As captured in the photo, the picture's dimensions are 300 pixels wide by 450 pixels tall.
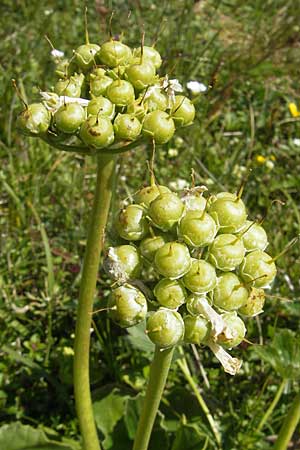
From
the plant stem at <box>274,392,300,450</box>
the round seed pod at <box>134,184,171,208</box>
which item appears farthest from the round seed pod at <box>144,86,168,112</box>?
the plant stem at <box>274,392,300,450</box>

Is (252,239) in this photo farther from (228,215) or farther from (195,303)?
(195,303)

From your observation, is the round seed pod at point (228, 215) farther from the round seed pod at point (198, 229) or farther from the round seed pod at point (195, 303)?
the round seed pod at point (195, 303)

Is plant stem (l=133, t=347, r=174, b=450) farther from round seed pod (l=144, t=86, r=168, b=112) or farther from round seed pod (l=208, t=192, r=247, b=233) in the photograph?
round seed pod (l=144, t=86, r=168, b=112)

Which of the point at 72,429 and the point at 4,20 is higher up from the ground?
the point at 4,20

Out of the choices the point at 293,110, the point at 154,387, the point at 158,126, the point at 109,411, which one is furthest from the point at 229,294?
the point at 293,110

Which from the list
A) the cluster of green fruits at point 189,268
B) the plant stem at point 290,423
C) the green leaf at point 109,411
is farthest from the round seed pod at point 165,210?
the green leaf at point 109,411

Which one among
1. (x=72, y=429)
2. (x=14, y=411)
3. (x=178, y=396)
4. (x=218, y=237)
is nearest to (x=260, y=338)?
(x=178, y=396)

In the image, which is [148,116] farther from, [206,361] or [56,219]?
[56,219]
